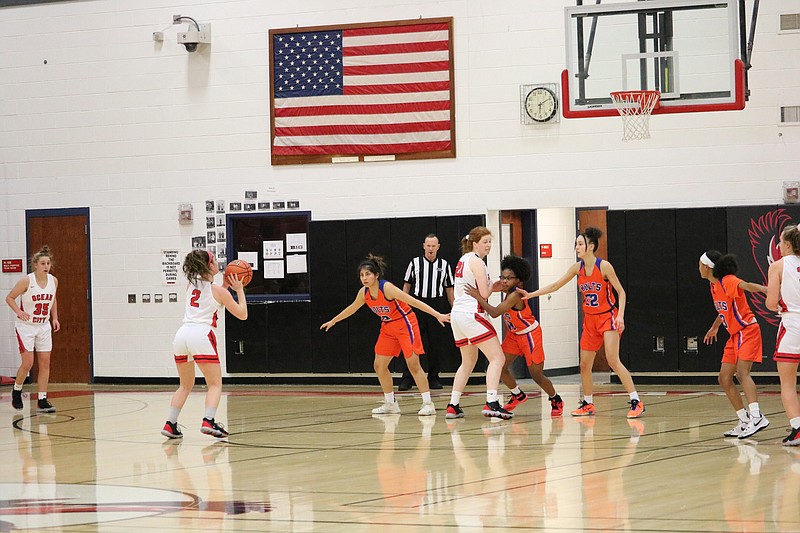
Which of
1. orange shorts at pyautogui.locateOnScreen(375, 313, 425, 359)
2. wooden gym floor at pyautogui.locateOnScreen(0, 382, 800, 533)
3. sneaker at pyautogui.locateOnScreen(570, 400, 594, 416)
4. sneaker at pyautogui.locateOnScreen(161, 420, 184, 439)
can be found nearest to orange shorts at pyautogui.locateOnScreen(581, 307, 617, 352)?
sneaker at pyautogui.locateOnScreen(570, 400, 594, 416)

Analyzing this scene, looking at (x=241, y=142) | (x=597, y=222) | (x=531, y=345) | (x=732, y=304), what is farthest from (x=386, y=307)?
(x=597, y=222)

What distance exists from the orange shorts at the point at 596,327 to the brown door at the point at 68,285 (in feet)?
27.9

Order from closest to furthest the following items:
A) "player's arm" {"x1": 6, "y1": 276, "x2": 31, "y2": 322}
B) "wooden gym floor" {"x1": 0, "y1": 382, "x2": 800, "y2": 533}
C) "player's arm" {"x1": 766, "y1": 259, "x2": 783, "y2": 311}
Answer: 1. "wooden gym floor" {"x1": 0, "y1": 382, "x2": 800, "y2": 533}
2. "player's arm" {"x1": 766, "y1": 259, "x2": 783, "y2": 311}
3. "player's arm" {"x1": 6, "y1": 276, "x2": 31, "y2": 322}

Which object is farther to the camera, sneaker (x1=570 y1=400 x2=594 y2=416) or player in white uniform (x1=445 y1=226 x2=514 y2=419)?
sneaker (x1=570 y1=400 x2=594 y2=416)

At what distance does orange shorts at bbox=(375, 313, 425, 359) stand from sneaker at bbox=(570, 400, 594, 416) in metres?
1.62

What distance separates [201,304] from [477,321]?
259 centimetres

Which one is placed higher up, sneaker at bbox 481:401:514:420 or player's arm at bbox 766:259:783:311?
player's arm at bbox 766:259:783:311

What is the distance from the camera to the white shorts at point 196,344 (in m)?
9.64

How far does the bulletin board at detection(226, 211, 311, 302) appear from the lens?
50.6 ft

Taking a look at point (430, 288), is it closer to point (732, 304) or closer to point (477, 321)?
point (477, 321)

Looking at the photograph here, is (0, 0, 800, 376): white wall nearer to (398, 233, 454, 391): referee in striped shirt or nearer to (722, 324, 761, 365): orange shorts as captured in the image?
(398, 233, 454, 391): referee in striped shirt

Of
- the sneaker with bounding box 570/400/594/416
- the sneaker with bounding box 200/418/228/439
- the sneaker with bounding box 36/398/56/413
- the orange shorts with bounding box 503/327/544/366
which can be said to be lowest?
A: the sneaker with bounding box 36/398/56/413

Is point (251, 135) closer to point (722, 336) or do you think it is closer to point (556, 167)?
point (556, 167)

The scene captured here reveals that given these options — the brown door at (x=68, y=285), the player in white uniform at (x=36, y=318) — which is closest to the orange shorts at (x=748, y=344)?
the player in white uniform at (x=36, y=318)
